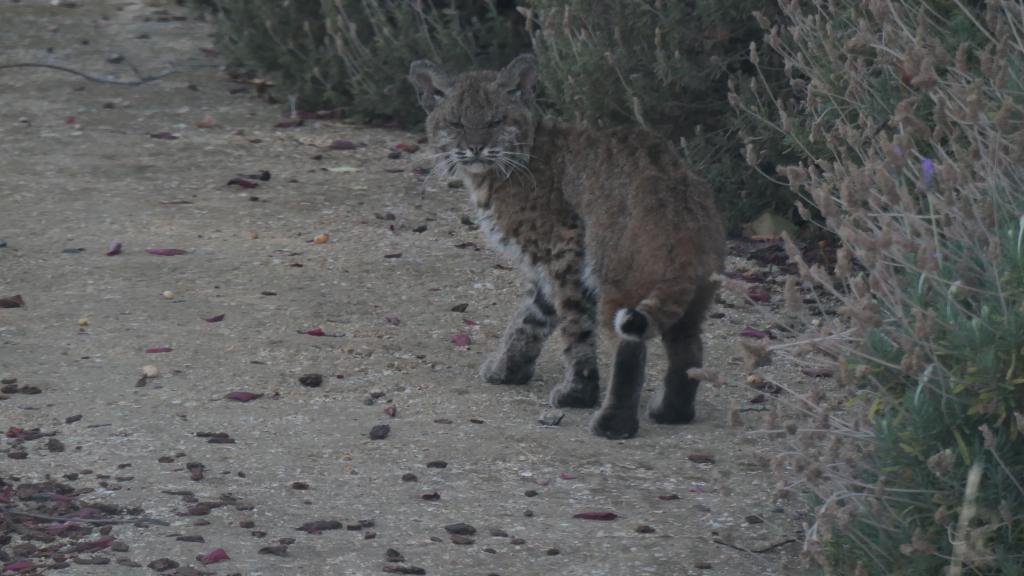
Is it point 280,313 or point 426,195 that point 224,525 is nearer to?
point 280,313

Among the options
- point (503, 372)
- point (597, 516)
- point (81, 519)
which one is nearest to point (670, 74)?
point (503, 372)

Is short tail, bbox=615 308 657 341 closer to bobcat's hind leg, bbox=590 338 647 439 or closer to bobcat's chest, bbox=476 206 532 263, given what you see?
bobcat's hind leg, bbox=590 338 647 439

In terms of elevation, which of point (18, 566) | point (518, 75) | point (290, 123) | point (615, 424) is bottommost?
point (18, 566)

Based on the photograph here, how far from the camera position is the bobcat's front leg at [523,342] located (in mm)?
6895

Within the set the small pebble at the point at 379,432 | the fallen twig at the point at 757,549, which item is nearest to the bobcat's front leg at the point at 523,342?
the small pebble at the point at 379,432

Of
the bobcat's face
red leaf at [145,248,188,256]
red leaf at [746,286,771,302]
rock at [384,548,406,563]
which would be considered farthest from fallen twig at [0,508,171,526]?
red leaf at [746,286,771,302]

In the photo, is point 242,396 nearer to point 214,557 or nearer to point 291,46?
point 214,557

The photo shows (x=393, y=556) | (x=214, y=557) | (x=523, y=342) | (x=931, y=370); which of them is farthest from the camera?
(x=523, y=342)

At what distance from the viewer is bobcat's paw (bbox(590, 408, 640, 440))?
20.2ft

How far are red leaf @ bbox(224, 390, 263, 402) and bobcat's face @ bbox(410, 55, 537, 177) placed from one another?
4.85 ft

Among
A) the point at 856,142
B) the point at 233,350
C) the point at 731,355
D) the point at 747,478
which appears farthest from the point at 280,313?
the point at 856,142

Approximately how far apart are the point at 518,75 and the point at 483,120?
1.06 feet

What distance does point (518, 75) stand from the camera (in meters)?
7.27

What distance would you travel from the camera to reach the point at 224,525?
16.9ft
